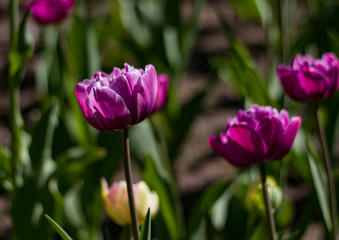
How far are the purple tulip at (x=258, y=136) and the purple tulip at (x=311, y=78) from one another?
120 millimetres

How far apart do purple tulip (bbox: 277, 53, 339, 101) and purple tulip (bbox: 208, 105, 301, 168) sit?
0.12 m

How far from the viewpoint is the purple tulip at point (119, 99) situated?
76 centimetres

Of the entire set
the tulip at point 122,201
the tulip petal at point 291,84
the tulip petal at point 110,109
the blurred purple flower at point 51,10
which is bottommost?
the tulip at point 122,201

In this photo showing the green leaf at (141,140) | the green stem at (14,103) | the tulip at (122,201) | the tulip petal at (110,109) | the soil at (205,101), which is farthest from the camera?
the soil at (205,101)

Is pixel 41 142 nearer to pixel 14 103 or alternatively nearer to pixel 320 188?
pixel 14 103

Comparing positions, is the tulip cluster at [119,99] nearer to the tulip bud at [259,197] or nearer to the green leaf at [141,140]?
the tulip bud at [259,197]

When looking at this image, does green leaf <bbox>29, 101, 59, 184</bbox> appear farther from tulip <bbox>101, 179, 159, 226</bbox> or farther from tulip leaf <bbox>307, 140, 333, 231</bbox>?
tulip leaf <bbox>307, 140, 333, 231</bbox>

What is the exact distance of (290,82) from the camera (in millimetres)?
968

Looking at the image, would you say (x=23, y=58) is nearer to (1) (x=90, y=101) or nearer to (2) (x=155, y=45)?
(1) (x=90, y=101)

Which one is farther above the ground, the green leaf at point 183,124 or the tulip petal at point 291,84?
the tulip petal at point 291,84

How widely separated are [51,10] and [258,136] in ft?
2.39

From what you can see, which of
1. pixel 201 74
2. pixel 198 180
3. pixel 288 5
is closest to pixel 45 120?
pixel 198 180

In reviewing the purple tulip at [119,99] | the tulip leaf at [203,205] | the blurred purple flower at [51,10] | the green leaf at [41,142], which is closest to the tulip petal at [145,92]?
the purple tulip at [119,99]

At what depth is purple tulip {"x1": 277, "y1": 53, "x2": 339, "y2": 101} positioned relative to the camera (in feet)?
3.08
